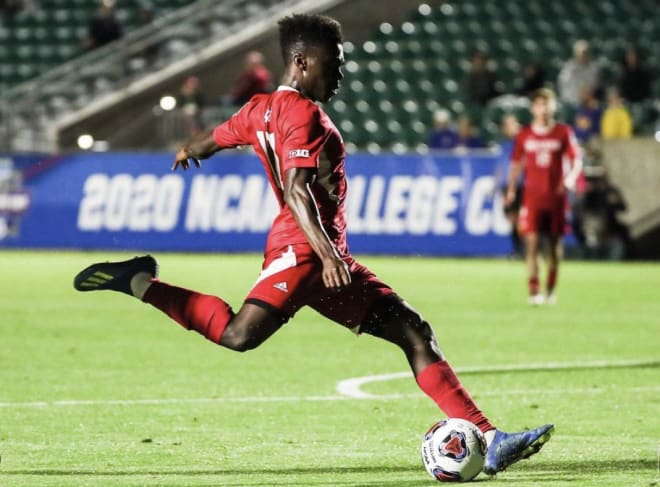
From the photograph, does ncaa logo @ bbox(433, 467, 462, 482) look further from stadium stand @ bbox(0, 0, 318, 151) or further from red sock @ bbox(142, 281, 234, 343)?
stadium stand @ bbox(0, 0, 318, 151)

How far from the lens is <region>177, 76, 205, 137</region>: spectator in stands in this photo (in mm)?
27875

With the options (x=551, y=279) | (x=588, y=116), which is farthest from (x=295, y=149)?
(x=588, y=116)

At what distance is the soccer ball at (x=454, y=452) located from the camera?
258 inches

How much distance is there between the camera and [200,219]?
84.9 feet

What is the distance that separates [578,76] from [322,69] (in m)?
20.5

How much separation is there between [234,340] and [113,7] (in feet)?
90.6

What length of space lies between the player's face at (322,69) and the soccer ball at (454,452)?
61.4 inches

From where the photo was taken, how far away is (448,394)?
6855 millimetres

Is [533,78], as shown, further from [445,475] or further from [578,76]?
[445,475]

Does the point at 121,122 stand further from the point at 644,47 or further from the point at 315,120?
the point at 315,120

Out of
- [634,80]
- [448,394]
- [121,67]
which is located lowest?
[448,394]

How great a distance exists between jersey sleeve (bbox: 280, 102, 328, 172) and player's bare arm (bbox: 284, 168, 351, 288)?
0.04m

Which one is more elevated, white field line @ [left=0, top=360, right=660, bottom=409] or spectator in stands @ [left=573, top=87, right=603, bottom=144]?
spectator in stands @ [left=573, top=87, right=603, bottom=144]

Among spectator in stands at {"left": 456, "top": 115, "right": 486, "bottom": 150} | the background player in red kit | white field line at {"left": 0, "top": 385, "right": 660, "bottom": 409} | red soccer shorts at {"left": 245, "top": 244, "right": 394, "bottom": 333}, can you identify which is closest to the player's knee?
red soccer shorts at {"left": 245, "top": 244, "right": 394, "bottom": 333}
